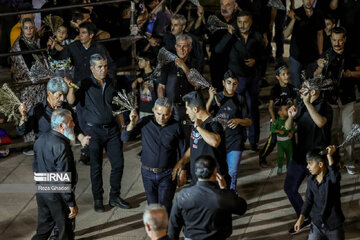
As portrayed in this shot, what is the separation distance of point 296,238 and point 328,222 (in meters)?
0.97

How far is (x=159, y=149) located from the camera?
7379mm

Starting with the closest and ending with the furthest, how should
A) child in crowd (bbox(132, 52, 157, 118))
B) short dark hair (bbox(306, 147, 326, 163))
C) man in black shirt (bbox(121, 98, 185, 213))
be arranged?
1. short dark hair (bbox(306, 147, 326, 163))
2. man in black shirt (bbox(121, 98, 185, 213))
3. child in crowd (bbox(132, 52, 157, 118))

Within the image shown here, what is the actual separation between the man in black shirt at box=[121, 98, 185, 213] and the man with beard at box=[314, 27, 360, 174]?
267cm

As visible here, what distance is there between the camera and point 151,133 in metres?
7.38

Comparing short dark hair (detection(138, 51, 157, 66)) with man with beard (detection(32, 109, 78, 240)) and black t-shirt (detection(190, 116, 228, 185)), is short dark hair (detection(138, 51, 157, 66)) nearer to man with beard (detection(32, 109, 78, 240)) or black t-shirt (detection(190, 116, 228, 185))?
black t-shirt (detection(190, 116, 228, 185))

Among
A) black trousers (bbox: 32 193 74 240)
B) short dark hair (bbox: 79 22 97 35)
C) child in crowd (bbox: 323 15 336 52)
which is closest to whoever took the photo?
black trousers (bbox: 32 193 74 240)

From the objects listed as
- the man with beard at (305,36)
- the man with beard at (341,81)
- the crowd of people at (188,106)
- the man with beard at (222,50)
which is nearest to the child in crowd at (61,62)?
the crowd of people at (188,106)

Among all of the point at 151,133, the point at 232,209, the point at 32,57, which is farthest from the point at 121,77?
the point at 232,209

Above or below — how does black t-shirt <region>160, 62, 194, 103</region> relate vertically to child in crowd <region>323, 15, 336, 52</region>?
below

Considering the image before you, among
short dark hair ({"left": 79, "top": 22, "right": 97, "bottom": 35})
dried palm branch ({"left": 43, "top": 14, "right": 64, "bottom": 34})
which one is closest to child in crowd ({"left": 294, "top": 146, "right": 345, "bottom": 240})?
short dark hair ({"left": 79, "top": 22, "right": 97, "bottom": 35})

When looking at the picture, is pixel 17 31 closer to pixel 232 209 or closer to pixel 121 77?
pixel 121 77

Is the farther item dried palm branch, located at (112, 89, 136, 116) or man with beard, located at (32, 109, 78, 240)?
dried palm branch, located at (112, 89, 136, 116)

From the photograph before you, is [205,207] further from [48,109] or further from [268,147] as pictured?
[268,147]

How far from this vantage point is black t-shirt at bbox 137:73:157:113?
9433 mm
